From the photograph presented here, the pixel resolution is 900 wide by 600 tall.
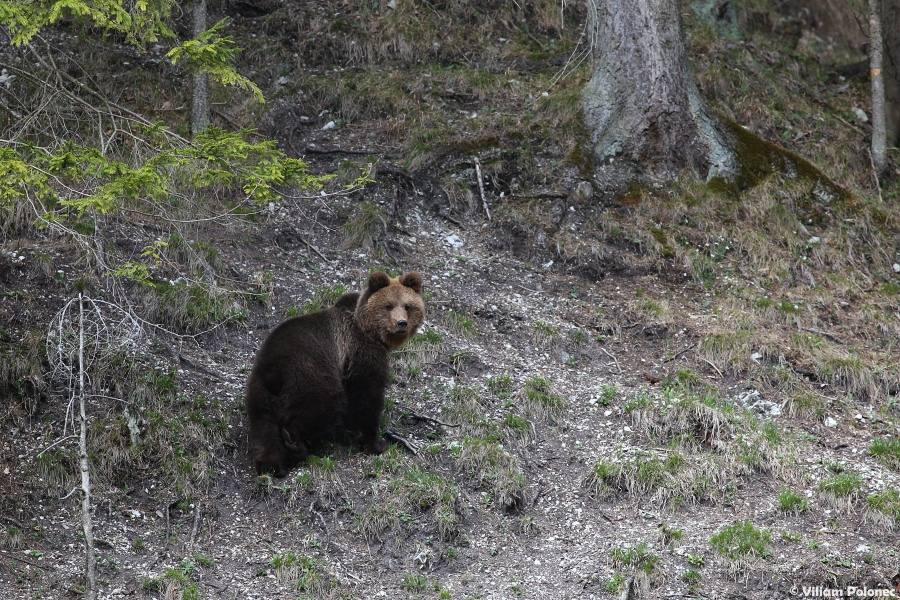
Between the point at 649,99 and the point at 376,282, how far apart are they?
558cm

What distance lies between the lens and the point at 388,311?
8.24 m

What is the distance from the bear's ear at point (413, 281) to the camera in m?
8.48

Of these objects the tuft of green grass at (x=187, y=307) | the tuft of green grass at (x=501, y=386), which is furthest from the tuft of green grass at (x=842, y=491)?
the tuft of green grass at (x=187, y=307)

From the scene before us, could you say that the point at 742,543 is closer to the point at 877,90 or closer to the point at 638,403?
the point at 638,403

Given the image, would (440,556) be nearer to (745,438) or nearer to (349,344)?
(349,344)

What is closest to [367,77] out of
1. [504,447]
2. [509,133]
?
[509,133]

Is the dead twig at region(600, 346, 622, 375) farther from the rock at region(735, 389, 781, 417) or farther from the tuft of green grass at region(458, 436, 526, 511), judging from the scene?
the tuft of green grass at region(458, 436, 526, 511)

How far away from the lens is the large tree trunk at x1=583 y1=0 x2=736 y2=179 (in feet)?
39.9

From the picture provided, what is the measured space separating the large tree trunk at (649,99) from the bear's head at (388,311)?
502cm

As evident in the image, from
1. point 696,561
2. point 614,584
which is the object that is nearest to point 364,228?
point 614,584

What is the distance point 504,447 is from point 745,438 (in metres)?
2.15

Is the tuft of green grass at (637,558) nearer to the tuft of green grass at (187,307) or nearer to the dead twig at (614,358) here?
the dead twig at (614,358)

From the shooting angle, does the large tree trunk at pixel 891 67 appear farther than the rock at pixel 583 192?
Yes

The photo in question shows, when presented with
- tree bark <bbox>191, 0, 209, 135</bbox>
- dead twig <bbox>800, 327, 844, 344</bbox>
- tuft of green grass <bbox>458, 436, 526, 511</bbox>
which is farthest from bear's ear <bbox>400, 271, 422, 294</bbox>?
tree bark <bbox>191, 0, 209, 135</bbox>
